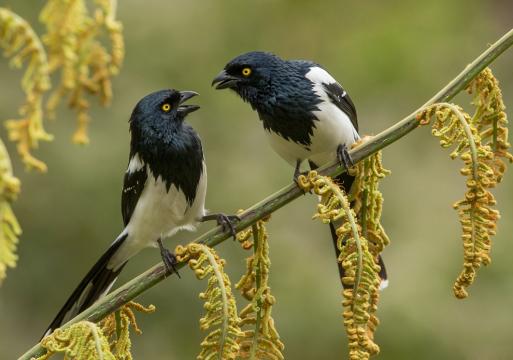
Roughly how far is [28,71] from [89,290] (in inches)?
104

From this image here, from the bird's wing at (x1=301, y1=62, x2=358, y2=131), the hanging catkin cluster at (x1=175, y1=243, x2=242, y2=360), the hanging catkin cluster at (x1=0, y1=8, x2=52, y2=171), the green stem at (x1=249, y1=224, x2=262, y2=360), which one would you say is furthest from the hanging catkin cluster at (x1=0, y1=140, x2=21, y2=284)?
the bird's wing at (x1=301, y1=62, x2=358, y2=131)

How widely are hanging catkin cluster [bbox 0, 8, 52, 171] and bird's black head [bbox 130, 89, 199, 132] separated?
337 centimetres

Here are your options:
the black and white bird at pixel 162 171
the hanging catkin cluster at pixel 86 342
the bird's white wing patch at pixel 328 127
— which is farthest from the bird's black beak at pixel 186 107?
the hanging catkin cluster at pixel 86 342

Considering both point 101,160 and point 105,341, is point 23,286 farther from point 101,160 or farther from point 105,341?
point 105,341

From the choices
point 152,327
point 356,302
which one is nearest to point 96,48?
→ point 356,302

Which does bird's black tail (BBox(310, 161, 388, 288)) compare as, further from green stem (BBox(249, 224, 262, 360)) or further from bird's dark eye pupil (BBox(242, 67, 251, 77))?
green stem (BBox(249, 224, 262, 360))

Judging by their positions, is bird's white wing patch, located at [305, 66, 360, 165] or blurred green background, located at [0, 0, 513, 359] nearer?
bird's white wing patch, located at [305, 66, 360, 165]

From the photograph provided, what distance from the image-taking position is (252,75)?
15.6 ft

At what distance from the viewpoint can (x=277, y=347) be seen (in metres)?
2.29

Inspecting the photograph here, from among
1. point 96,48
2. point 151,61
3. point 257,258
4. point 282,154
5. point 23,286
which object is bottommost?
point 96,48

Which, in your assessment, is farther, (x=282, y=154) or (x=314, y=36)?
(x=314, y=36)

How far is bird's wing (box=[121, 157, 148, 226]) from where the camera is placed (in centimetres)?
492

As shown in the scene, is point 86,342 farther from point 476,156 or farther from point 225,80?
point 225,80

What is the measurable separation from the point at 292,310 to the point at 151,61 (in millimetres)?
3049
